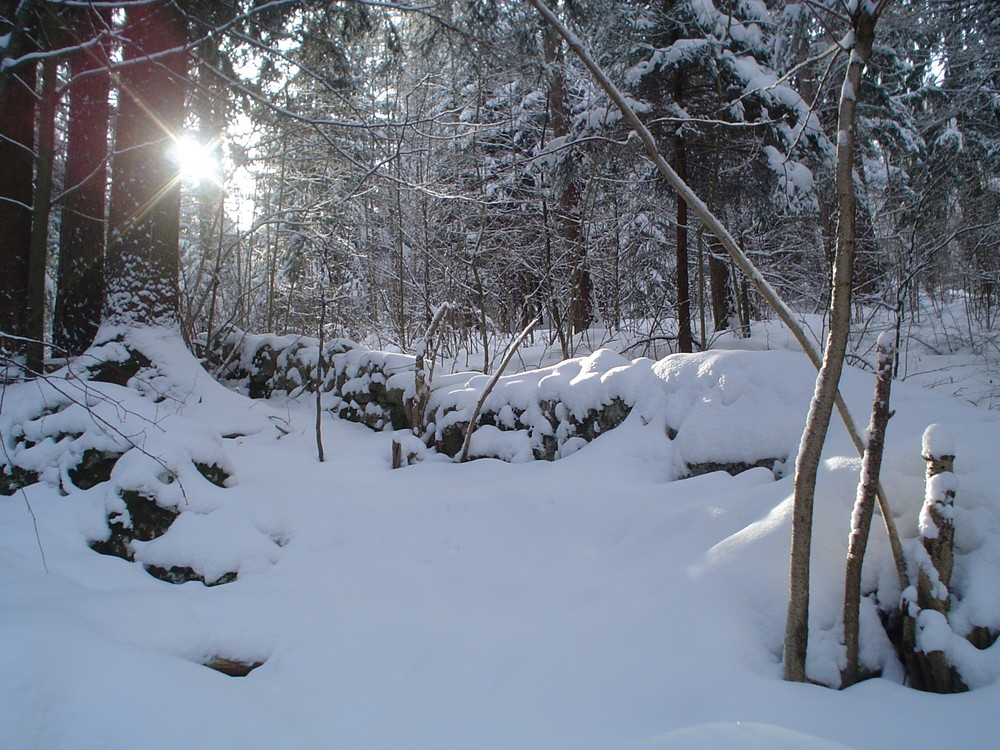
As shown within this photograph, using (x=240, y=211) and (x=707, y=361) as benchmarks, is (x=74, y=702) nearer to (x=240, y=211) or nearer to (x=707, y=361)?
(x=707, y=361)

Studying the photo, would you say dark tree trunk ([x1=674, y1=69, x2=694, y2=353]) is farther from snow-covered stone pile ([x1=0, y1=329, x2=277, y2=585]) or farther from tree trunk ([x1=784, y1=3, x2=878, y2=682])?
snow-covered stone pile ([x1=0, y1=329, x2=277, y2=585])

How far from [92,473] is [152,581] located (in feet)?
3.76

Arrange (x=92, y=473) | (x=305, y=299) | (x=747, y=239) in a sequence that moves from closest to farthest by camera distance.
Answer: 1. (x=92, y=473)
2. (x=747, y=239)
3. (x=305, y=299)

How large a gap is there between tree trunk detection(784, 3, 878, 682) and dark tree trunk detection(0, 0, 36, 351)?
5.69 m

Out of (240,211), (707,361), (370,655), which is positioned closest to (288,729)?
(370,655)

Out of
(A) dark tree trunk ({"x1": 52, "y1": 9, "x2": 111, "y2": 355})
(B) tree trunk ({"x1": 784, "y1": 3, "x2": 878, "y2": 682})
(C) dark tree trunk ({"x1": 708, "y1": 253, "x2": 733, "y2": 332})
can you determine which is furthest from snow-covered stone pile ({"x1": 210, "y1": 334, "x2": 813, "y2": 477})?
(C) dark tree trunk ({"x1": 708, "y1": 253, "x2": 733, "y2": 332})


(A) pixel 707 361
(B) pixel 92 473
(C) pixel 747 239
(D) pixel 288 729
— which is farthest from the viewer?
(C) pixel 747 239

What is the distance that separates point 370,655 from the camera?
2.45 m

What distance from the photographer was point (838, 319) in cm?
173

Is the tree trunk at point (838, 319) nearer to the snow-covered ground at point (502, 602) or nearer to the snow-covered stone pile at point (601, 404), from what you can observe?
the snow-covered ground at point (502, 602)

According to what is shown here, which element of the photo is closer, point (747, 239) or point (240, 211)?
point (747, 239)

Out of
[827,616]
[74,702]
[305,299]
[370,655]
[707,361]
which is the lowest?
[370,655]

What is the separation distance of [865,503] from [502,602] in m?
1.70

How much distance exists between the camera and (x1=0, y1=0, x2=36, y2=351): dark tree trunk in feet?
15.4
